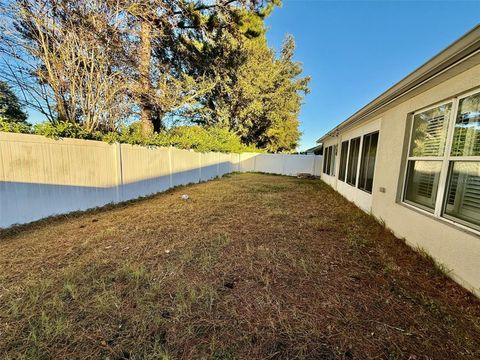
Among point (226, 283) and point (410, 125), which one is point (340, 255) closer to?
point (226, 283)

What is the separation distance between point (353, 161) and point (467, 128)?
4.42m

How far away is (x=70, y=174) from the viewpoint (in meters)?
4.44

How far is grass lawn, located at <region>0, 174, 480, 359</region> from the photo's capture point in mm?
1556

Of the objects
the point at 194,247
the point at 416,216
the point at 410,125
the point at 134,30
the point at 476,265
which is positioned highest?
the point at 134,30

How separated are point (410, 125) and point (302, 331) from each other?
13.1 feet

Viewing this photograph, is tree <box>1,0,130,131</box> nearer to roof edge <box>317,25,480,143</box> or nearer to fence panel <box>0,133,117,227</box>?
A: fence panel <box>0,133,117,227</box>

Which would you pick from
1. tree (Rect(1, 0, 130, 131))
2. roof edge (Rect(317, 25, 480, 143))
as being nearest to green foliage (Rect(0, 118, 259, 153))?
tree (Rect(1, 0, 130, 131))

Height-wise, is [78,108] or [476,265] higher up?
[78,108]

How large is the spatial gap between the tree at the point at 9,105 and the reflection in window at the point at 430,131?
843 cm

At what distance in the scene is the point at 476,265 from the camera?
7.10 feet

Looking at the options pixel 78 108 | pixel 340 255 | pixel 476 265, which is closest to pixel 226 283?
pixel 340 255

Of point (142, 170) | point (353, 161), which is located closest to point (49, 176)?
point (142, 170)

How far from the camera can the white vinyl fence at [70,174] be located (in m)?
3.64

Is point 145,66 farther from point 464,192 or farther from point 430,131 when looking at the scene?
point 464,192
